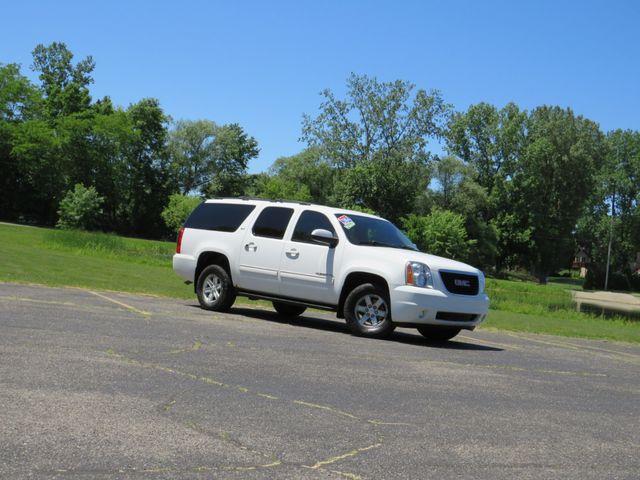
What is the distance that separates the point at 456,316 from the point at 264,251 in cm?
359

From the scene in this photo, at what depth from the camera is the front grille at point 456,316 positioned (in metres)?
11.8

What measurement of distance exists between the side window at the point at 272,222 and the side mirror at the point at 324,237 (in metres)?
0.91

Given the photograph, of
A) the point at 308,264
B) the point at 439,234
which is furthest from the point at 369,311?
the point at 439,234

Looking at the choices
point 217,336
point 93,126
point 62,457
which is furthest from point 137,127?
point 62,457

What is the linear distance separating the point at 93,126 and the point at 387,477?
81355 millimetres

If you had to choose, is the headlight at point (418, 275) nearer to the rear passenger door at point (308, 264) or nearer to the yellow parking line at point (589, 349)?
the rear passenger door at point (308, 264)

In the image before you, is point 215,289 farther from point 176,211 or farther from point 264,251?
point 176,211

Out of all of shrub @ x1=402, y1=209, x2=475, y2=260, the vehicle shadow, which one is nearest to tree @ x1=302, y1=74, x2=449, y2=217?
shrub @ x1=402, y1=209, x2=475, y2=260

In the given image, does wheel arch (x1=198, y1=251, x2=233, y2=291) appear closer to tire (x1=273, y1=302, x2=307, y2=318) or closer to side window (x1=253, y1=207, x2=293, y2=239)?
side window (x1=253, y1=207, x2=293, y2=239)

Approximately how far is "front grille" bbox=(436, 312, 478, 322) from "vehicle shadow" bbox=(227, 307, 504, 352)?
439 millimetres

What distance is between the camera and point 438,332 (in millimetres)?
12711

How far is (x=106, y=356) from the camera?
767 cm

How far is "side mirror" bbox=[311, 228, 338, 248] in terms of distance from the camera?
Result: 41.0 ft

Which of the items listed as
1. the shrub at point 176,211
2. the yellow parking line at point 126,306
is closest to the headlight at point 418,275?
the yellow parking line at point 126,306
